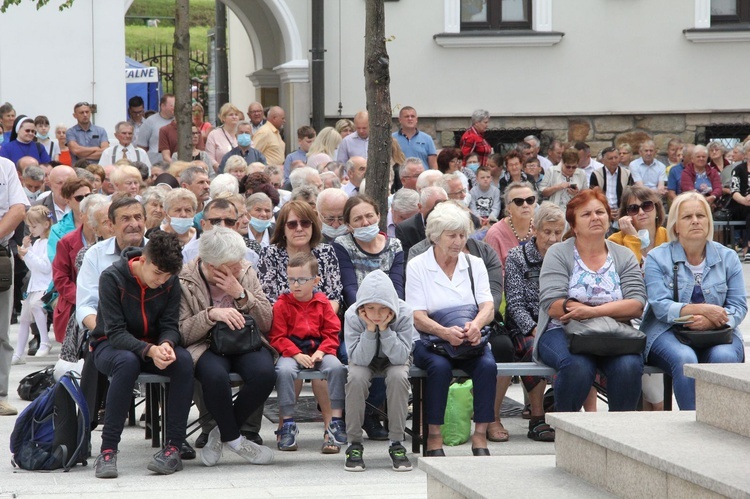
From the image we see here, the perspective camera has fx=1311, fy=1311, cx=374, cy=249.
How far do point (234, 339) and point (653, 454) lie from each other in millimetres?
3338

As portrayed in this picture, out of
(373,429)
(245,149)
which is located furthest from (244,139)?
(373,429)

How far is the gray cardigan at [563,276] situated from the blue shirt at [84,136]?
1062 cm

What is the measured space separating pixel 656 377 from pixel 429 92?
12894 mm

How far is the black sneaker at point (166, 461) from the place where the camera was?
25.4ft

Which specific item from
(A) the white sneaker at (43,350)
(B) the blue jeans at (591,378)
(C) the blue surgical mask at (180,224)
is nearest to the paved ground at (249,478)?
(B) the blue jeans at (591,378)

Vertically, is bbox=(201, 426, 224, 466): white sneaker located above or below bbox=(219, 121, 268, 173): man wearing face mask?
below

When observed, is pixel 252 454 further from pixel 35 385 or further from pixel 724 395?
pixel 724 395

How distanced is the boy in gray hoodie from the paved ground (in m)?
0.16

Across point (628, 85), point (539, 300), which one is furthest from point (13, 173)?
point (628, 85)

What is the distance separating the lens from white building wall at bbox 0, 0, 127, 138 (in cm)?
1988

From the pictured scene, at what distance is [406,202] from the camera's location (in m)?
11.1

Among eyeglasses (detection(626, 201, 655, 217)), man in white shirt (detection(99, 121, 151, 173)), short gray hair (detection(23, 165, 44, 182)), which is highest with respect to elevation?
man in white shirt (detection(99, 121, 151, 173))

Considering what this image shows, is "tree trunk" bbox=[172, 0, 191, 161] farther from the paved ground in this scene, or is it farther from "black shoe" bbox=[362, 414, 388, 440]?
"black shoe" bbox=[362, 414, 388, 440]

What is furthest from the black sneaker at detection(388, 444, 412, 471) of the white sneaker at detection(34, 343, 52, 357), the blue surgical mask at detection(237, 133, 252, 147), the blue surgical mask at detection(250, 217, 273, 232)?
the blue surgical mask at detection(237, 133, 252, 147)
